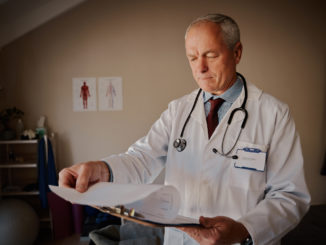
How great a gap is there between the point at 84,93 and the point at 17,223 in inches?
68.9

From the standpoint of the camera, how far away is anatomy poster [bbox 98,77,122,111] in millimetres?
3422

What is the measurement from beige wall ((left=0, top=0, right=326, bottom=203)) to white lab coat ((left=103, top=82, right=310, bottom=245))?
2368 millimetres

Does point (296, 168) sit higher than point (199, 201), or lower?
higher

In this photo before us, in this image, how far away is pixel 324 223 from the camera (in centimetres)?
239

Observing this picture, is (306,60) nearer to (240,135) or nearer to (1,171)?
(240,135)

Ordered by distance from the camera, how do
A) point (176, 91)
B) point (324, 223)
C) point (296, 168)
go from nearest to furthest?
point (296, 168)
point (324, 223)
point (176, 91)

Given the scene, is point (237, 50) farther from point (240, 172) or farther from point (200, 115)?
point (240, 172)

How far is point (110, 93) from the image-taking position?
11.3 feet

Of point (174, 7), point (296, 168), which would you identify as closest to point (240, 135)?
point (296, 168)

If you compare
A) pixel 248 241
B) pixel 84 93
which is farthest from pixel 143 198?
pixel 84 93

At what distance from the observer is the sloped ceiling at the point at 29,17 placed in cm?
312

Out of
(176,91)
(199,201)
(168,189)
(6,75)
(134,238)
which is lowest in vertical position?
(134,238)

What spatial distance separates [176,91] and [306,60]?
201 cm

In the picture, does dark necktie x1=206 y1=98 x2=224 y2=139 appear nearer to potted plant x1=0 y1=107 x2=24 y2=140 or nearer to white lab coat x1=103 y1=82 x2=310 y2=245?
white lab coat x1=103 y1=82 x2=310 y2=245
